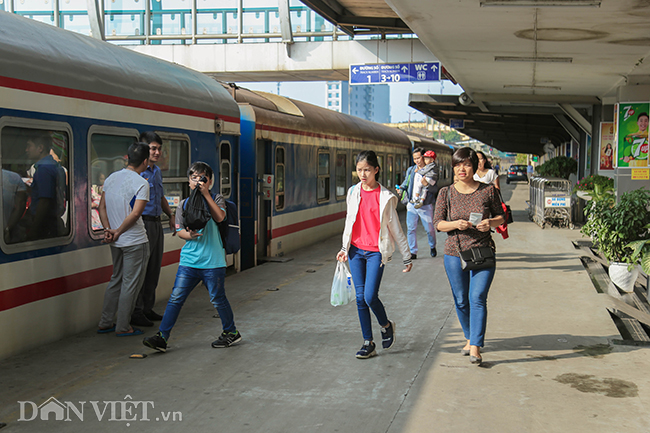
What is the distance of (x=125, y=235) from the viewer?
605 cm

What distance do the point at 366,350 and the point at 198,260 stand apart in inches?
64.1

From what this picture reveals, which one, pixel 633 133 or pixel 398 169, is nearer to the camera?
pixel 633 133

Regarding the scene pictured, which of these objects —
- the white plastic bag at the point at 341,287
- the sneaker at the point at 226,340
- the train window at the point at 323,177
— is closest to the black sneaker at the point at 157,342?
the sneaker at the point at 226,340

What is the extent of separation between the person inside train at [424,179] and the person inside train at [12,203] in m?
6.37

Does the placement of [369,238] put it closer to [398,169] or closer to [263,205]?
[263,205]

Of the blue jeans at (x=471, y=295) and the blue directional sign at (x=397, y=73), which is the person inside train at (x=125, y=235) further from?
the blue directional sign at (x=397, y=73)

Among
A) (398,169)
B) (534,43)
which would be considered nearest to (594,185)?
(534,43)

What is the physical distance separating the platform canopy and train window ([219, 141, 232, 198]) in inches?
114

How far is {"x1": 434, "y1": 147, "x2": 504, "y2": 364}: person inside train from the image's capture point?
5.36 metres

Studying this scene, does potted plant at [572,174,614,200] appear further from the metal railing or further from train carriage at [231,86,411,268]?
the metal railing

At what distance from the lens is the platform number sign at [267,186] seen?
10.6m

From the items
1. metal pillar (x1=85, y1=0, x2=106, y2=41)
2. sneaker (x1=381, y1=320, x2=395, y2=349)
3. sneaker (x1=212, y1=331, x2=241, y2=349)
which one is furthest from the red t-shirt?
metal pillar (x1=85, y1=0, x2=106, y2=41)

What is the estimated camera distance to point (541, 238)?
1382cm

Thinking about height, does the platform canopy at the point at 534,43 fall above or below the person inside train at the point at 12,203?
above
